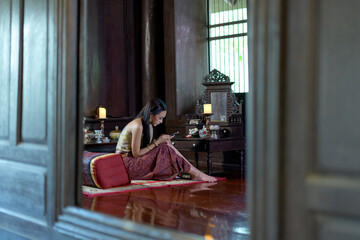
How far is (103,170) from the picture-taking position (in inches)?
185

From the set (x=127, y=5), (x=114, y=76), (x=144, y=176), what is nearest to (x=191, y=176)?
(x=144, y=176)

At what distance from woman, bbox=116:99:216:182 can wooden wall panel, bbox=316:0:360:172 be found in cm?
376

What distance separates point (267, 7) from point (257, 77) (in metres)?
0.25

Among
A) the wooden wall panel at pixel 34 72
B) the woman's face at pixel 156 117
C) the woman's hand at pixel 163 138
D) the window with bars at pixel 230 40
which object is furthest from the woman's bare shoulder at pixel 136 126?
the window with bars at pixel 230 40

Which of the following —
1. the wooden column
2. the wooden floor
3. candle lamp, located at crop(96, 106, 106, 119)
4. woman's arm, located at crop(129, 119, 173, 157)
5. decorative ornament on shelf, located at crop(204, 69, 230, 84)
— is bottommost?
the wooden floor

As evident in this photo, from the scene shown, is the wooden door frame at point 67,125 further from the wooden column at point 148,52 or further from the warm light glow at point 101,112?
the wooden column at point 148,52

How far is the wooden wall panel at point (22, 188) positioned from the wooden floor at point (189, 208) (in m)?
0.72

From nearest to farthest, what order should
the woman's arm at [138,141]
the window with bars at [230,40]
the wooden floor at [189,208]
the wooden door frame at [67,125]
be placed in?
1. the wooden door frame at [67,125]
2. the wooden floor at [189,208]
3. the woman's arm at [138,141]
4. the window with bars at [230,40]

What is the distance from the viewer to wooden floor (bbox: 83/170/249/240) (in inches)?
119

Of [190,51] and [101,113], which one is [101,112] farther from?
[190,51]

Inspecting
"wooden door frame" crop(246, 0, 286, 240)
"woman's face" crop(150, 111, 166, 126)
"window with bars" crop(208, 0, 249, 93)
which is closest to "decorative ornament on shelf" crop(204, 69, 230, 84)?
"window with bars" crop(208, 0, 249, 93)

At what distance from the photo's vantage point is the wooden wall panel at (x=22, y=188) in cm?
279

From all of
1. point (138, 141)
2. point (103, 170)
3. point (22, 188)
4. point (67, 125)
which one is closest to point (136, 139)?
point (138, 141)

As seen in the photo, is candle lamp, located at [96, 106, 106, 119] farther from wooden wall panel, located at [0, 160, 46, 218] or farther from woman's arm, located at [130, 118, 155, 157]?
wooden wall panel, located at [0, 160, 46, 218]
